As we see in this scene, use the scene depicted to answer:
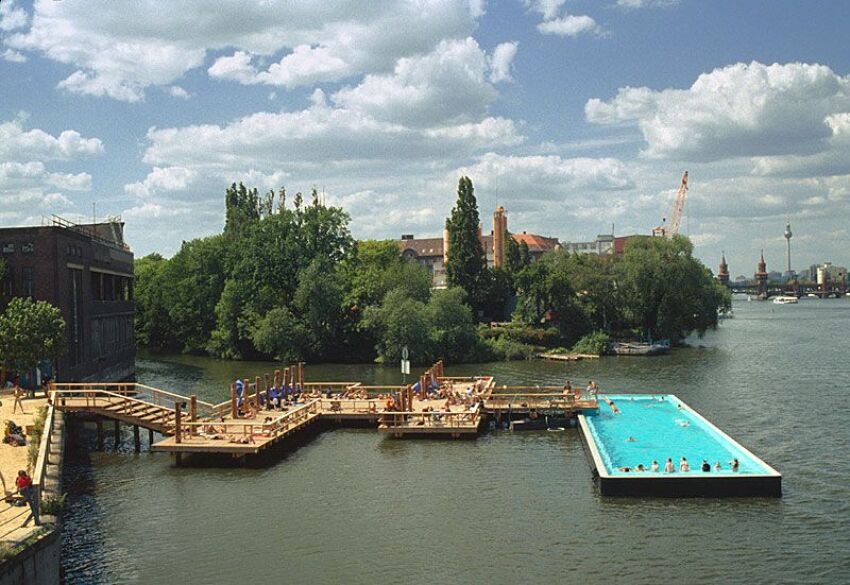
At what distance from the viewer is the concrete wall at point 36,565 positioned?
19030 millimetres

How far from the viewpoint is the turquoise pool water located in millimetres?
34375

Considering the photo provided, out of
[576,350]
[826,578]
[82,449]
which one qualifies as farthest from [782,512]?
[576,350]

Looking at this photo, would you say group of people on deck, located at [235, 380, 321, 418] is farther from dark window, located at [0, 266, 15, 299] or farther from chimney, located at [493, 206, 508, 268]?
chimney, located at [493, 206, 508, 268]

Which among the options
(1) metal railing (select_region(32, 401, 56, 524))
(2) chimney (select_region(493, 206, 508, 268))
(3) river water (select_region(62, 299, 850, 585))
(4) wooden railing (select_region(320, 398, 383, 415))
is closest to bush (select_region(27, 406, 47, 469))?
(1) metal railing (select_region(32, 401, 56, 524))

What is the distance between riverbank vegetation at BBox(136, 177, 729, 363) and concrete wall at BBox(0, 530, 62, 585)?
61.8 metres

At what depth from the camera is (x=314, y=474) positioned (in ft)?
116

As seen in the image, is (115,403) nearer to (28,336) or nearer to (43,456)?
(28,336)

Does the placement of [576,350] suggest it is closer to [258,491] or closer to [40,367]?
[40,367]

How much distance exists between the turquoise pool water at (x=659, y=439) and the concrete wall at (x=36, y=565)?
63.4 feet

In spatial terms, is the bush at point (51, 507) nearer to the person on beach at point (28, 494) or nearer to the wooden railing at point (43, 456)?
the wooden railing at point (43, 456)

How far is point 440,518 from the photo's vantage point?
29.0 m

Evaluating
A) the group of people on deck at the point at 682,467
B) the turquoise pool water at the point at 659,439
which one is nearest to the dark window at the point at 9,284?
the turquoise pool water at the point at 659,439

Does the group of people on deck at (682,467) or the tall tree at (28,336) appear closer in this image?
the group of people on deck at (682,467)

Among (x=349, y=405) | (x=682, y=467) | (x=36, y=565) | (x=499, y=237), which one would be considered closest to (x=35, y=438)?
(x=36, y=565)
